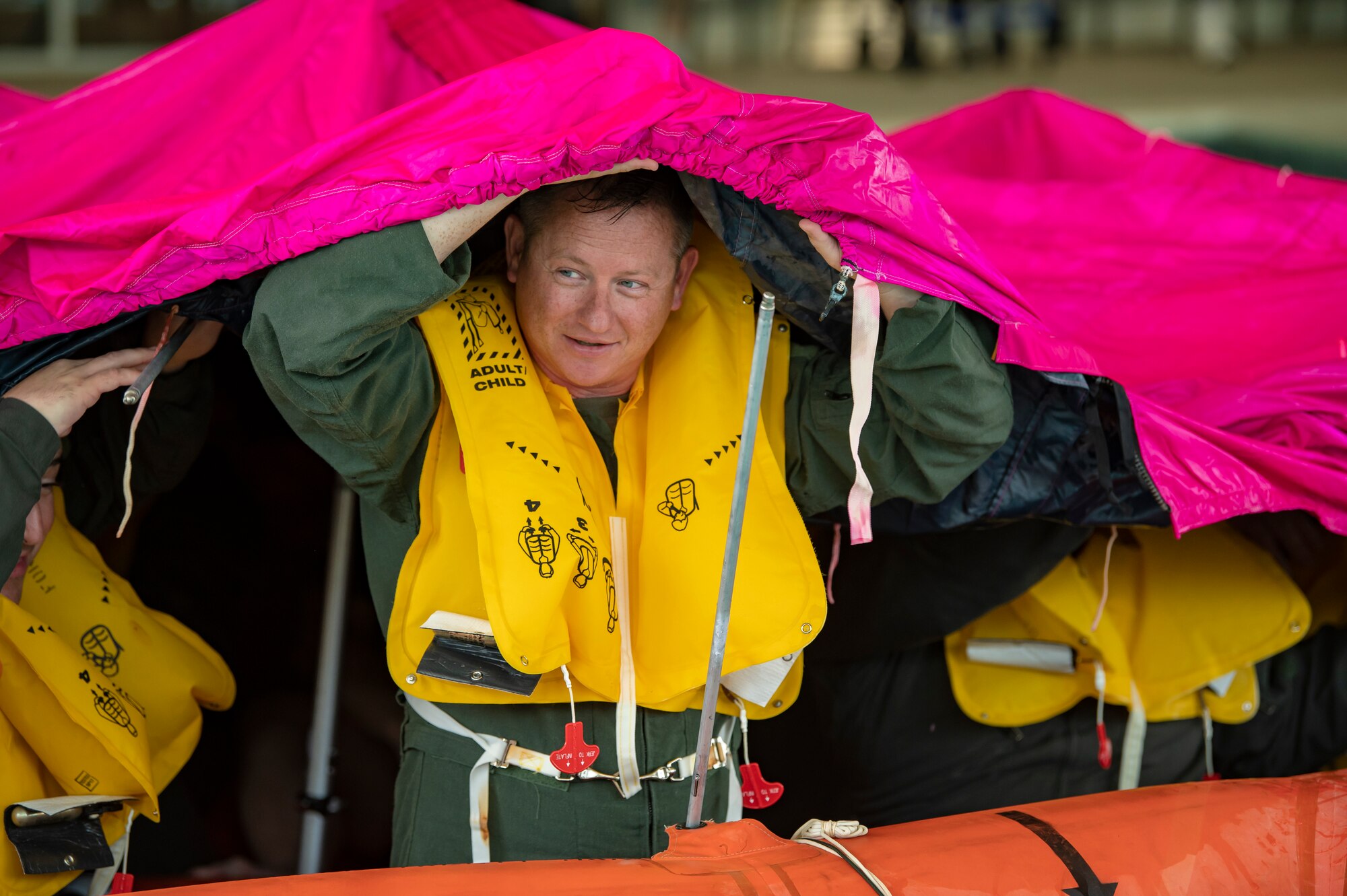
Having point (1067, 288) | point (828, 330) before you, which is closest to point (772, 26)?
point (1067, 288)

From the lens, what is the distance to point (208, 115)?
165 centimetres

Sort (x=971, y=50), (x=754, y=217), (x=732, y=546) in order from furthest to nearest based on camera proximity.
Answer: (x=971, y=50) < (x=754, y=217) < (x=732, y=546)

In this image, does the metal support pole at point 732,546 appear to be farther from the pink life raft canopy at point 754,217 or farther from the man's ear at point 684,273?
the man's ear at point 684,273

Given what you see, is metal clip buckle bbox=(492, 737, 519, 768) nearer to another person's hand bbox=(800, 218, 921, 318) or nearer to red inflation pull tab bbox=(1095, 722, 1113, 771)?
another person's hand bbox=(800, 218, 921, 318)

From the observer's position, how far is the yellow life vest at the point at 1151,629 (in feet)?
6.42

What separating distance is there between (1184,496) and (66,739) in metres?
1.39

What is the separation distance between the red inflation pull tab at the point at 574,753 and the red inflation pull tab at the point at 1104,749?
92 cm

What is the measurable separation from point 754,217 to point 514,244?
0.32 meters

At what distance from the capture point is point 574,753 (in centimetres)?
145

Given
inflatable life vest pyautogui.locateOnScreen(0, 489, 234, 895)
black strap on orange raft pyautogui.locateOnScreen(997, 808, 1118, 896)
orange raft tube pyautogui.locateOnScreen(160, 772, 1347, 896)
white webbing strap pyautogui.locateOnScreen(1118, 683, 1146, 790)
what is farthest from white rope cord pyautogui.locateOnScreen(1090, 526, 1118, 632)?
inflatable life vest pyautogui.locateOnScreen(0, 489, 234, 895)

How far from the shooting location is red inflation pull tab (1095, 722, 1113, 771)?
196cm

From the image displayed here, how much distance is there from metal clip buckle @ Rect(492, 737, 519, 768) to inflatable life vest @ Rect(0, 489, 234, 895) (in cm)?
46

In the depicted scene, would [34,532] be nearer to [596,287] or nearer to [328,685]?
[328,685]

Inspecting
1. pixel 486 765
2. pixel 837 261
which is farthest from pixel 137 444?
pixel 837 261
